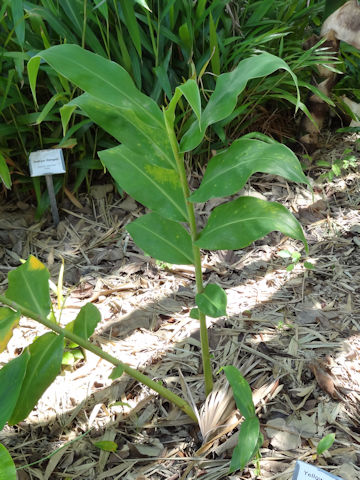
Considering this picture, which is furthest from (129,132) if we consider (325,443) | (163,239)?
(325,443)

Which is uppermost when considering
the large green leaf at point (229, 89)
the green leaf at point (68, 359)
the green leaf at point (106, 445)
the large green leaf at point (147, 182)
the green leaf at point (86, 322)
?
the large green leaf at point (229, 89)

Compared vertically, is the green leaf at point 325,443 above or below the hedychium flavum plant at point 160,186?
below

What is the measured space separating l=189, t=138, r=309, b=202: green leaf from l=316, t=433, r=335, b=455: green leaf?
45 centimetres

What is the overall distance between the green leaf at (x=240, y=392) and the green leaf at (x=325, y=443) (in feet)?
0.42

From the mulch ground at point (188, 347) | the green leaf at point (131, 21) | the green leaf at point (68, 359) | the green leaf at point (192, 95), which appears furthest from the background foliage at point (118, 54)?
the green leaf at point (192, 95)

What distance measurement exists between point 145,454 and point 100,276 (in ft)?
1.88

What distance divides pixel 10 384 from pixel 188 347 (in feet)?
Result: 1.68

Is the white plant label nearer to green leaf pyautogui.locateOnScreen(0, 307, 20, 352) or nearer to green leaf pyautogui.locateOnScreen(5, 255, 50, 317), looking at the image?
green leaf pyautogui.locateOnScreen(5, 255, 50, 317)

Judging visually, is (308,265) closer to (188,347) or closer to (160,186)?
(188,347)

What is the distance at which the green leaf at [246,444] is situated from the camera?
2.40 feet

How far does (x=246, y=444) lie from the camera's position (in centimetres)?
75

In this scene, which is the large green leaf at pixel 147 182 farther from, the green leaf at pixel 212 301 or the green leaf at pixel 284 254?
the green leaf at pixel 284 254

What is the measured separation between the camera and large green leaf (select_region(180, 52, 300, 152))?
58 centimetres

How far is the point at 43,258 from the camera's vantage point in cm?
142
